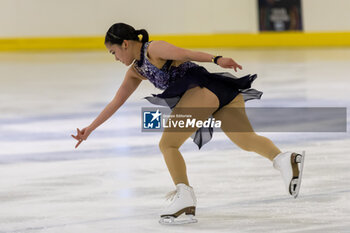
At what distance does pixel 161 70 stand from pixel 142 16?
1280cm

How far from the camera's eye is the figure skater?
10.5 feet

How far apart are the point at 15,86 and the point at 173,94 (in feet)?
21.3

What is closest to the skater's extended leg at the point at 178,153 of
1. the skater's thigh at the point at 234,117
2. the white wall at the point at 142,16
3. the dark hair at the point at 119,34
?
the skater's thigh at the point at 234,117

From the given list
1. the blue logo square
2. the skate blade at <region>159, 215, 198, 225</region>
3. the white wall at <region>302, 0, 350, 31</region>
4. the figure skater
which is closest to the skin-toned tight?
the figure skater

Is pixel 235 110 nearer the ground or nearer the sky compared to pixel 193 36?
nearer the sky

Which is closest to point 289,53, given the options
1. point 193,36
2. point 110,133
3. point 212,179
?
point 193,36

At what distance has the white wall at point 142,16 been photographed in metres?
15.8

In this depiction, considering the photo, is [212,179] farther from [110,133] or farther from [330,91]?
[330,91]

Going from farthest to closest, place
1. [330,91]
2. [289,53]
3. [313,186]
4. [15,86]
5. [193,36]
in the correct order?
[193,36] < [289,53] < [15,86] < [330,91] < [313,186]

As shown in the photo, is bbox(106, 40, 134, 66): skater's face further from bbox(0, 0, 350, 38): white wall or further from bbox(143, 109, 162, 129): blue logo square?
bbox(0, 0, 350, 38): white wall

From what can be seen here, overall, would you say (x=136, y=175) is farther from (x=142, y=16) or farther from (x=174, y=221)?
(x=142, y=16)

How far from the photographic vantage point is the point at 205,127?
136 inches

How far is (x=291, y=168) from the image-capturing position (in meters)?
3.35

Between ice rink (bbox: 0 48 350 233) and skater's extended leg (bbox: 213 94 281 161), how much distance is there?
270 millimetres
